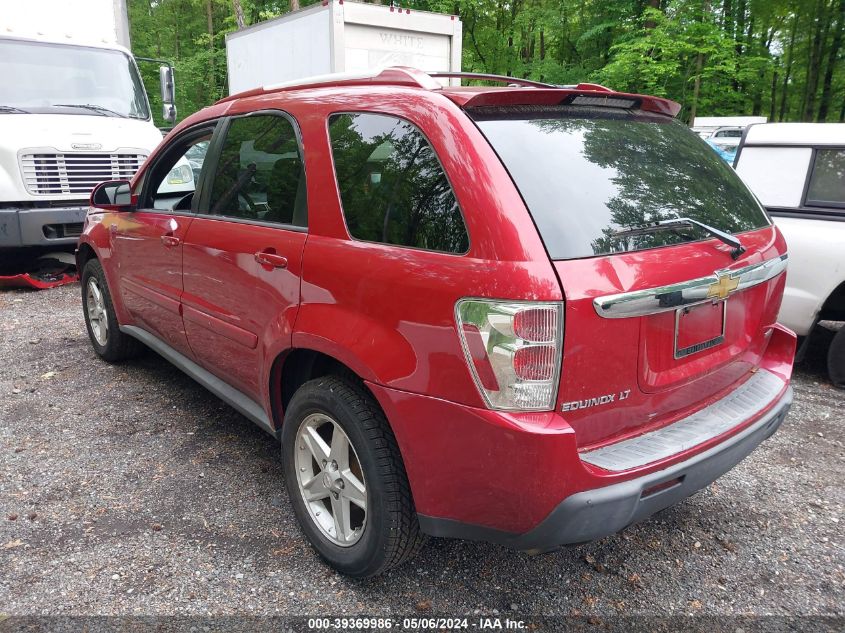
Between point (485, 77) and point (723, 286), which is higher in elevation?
point (485, 77)

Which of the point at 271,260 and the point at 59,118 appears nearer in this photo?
the point at 271,260

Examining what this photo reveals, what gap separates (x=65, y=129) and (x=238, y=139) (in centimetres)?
554

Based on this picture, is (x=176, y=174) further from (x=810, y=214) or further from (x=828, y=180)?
(x=828, y=180)

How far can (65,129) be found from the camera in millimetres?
7441

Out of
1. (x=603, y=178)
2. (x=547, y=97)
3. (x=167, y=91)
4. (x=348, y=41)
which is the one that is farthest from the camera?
(x=348, y=41)

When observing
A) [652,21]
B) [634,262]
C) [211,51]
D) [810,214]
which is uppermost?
[652,21]

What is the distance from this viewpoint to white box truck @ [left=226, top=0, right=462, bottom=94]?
9664 mm

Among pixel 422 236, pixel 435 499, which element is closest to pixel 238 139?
pixel 422 236

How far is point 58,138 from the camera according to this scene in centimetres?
732

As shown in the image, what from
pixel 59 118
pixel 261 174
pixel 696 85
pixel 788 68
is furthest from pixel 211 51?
pixel 261 174

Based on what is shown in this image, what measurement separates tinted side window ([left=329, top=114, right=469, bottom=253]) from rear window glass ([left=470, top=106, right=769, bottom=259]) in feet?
0.77

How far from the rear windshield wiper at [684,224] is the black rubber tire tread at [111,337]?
12.5 feet

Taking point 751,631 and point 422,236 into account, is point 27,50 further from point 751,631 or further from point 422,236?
point 751,631

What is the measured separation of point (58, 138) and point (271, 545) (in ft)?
21.4
